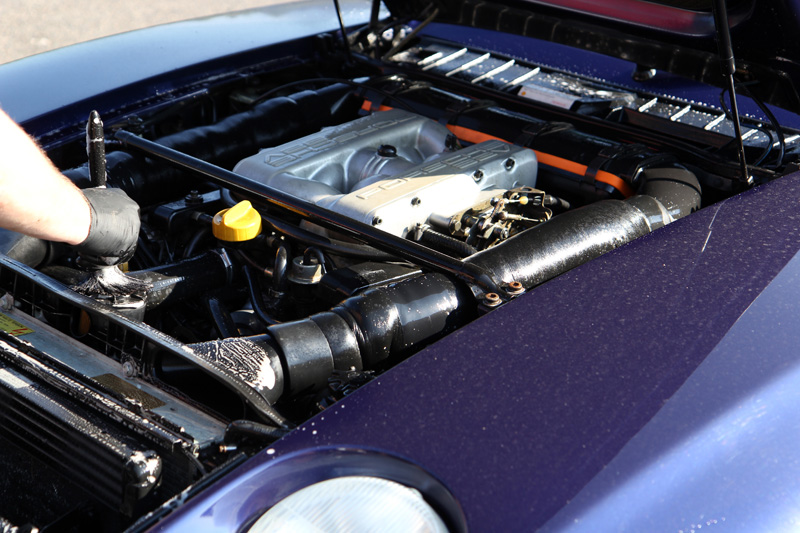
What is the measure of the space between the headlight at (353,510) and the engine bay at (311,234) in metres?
0.12

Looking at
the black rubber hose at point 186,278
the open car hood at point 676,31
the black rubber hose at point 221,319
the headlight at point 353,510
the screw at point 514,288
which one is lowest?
the black rubber hose at point 221,319

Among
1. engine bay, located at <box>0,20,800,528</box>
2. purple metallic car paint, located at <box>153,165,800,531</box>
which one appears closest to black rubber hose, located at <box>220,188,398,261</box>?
engine bay, located at <box>0,20,800,528</box>

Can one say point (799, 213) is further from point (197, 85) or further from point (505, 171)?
point (197, 85)

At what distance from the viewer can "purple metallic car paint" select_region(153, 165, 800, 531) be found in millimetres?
977

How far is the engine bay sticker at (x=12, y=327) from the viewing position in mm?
1393

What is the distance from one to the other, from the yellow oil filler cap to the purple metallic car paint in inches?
21.4

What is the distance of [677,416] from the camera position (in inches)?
41.4

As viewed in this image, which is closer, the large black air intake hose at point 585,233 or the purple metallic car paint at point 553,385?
the purple metallic car paint at point 553,385

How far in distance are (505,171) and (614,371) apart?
0.87m

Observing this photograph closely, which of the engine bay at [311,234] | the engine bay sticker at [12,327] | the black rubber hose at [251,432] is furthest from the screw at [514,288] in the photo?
the engine bay sticker at [12,327]

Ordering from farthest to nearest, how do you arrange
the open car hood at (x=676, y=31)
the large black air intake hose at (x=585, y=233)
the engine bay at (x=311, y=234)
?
the open car hood at (x=676, y=31), the large black air intake hose at (x=585, y=233), the engine bay at (x=311, y=234)

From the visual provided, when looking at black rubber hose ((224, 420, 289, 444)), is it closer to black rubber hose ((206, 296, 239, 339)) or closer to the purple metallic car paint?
the purple metallic car paint

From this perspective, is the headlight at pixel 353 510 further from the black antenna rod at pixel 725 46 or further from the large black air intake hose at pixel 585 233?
the black antenna rod at pixel 725 46

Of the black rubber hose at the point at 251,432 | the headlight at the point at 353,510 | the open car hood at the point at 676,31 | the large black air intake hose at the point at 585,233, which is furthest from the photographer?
the open car hood at the point at 676,31
